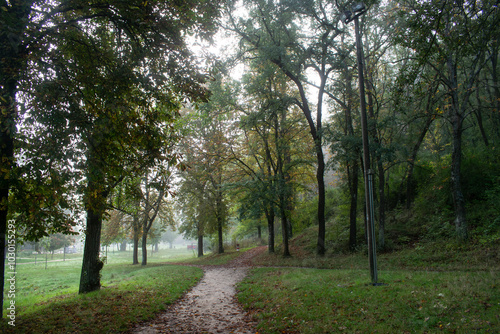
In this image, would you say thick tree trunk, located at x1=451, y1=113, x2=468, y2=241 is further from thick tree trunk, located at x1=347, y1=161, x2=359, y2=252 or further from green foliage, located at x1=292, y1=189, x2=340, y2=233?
green foliage, located at x1=292, y1=189, x2=340, y2=233

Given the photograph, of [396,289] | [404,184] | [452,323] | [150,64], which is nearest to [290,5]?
[150,64]

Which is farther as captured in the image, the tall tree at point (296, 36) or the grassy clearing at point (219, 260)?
the grassy clearing at point (219, 260)

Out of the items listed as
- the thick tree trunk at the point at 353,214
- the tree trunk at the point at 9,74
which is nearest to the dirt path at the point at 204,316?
the tree trunk at the point at 9,74

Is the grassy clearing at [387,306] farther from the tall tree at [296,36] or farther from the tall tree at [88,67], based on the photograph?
the tall tree at [296,36]

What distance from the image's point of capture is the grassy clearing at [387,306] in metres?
4.67

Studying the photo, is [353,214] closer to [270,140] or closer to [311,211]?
[270,140]

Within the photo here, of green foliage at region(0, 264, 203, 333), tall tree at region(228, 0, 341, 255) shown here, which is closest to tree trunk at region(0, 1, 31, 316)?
green foliage at region(0, 264, 203, 333)

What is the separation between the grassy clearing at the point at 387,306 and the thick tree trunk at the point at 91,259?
5.38 meters

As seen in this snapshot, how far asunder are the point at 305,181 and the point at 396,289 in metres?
14.6

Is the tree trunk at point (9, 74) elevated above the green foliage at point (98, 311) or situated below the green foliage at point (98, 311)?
above

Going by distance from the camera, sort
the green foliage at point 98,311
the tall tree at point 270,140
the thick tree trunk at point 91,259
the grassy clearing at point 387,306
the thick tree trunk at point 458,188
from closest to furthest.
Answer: the grassy clearing at point 387,306, the green foliage at point 98,311, the thick tree trunk at point 91,259, the thick tree trunk at point 458,188, the tall tree at point 270,140

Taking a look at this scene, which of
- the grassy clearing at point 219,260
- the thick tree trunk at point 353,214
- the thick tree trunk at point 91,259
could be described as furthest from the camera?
the grassy clearing at point 219,260

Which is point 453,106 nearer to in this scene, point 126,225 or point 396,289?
point 396,289

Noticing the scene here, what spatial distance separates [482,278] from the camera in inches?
259
